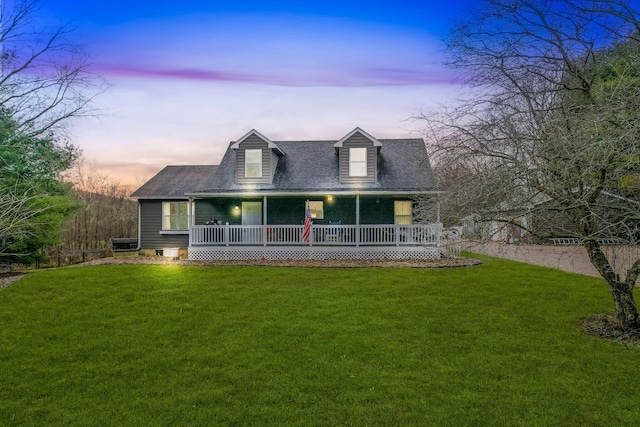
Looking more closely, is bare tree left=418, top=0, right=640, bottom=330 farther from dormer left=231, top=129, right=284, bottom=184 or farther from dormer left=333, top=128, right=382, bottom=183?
dormer left=231, top=129, right=284, bottom=184

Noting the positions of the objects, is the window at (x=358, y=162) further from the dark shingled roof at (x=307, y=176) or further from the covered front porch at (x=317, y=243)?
the covered front porch at (x=317, y=243)

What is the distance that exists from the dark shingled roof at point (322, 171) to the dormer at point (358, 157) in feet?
1.27

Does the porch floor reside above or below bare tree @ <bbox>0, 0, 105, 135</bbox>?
below

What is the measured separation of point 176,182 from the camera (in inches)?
773

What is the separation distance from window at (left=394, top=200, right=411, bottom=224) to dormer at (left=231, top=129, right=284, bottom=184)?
621 centimetres

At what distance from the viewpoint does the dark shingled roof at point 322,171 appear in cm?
1590

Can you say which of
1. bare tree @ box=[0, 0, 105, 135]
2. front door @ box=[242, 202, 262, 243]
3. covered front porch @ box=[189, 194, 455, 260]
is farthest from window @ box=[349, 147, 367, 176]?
bare tree @ box=[0, 0, 105, 135]

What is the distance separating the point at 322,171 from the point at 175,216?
27.7ft

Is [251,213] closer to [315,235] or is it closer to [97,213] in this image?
[315,235]

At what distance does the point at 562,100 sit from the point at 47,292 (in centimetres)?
1264

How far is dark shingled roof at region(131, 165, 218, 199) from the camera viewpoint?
60.6 feet

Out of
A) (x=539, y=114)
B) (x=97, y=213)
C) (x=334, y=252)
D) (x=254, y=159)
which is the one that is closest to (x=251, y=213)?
(x=254, y=159)

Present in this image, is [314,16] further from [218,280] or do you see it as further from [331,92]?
[218,280]

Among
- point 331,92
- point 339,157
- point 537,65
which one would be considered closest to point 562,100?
point 537,65
